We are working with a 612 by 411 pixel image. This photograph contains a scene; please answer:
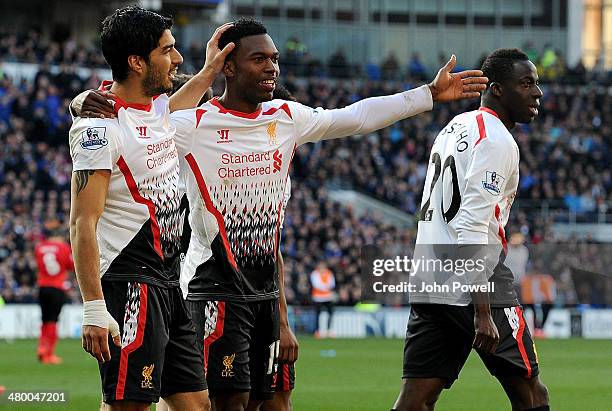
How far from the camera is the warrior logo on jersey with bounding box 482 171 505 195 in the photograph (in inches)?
276

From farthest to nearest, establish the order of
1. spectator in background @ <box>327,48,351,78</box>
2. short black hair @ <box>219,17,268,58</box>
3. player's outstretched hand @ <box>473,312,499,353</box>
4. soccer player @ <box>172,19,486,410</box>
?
spectator in background @ <box>327,48,351,78</box> → short black hair @ <box>219,17,268,58</box> → soccer player @ <box>172,19,486,410</box> → player's outstretched hand @ <box>473,312,499,353</box>

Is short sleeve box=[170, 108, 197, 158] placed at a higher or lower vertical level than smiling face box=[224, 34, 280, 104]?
lower

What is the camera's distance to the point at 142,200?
6105mm

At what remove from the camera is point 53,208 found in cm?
2798

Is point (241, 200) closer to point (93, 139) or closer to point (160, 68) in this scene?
point (160, 68)

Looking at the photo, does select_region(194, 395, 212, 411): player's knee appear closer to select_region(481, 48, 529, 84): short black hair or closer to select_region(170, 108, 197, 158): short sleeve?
select_region(170, 108, 197, 158): short sleeve

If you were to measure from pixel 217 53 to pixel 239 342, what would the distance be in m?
1.64

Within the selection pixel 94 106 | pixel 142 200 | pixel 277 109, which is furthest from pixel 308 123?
pixel 94 106

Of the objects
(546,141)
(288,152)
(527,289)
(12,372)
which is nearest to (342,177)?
(546,141)

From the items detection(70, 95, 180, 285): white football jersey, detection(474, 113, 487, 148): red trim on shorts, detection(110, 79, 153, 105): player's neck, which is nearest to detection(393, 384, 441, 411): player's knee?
detection(474, 113, 487, 148): red trim on shorts

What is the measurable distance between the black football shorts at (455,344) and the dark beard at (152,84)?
82.7 inches

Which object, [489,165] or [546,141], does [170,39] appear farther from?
[546,141]

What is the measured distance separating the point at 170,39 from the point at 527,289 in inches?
879

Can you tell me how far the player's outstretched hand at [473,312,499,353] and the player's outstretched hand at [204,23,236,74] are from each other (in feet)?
6.59
